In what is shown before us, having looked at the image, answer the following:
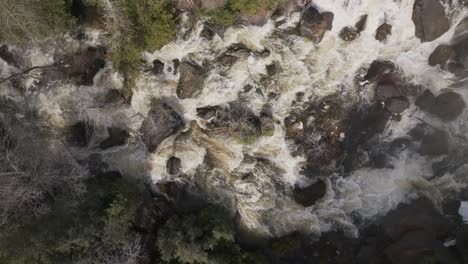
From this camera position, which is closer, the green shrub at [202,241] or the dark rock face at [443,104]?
the green shrub at [202,241]

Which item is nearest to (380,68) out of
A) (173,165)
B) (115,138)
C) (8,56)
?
(173,165)

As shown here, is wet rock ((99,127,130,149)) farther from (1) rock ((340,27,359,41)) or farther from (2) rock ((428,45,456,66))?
(2) rock ((428,45,456,66))

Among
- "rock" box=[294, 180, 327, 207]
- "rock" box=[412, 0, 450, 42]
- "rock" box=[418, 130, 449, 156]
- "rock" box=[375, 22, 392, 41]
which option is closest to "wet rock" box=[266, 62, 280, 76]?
"rock" box=[375, 22, 392, 41]

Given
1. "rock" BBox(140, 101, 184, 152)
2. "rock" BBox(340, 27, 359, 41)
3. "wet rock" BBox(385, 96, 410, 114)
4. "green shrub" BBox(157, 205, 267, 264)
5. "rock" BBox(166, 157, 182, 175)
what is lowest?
"green shrub" BBox(157, 205, 267, 264)

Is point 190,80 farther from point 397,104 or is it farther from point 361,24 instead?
point 397,104

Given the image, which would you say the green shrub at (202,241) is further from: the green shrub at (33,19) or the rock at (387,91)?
the green shrub at (33,19)

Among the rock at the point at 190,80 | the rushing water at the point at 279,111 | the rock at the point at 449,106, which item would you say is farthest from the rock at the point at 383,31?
the rock at the point at 190,80

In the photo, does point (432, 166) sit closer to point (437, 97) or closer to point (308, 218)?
point (437, 97)
